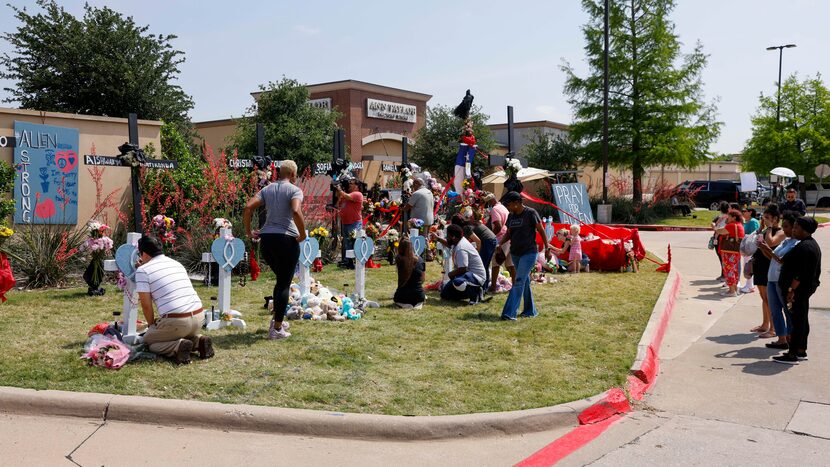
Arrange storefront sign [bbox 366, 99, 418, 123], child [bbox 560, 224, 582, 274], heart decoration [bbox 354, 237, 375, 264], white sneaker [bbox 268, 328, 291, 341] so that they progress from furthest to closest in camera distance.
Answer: storefront sign [bbox 366, 99, 418, 123]
child [bbox 560, 224, 582, 274]
heart decoration [bbox 354, 237, 375, 264]
white sneaker [bbox 268, 328, 291, 341]

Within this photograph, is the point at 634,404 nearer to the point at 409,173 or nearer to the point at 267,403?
the point at 267,403

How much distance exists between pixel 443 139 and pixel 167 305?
33.0m

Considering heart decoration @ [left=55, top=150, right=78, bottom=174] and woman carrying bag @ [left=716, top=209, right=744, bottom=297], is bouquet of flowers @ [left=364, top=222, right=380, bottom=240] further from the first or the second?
woman carrying bag @ [left=716, top=209, right=744, bottom=297]

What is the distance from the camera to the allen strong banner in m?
11.7

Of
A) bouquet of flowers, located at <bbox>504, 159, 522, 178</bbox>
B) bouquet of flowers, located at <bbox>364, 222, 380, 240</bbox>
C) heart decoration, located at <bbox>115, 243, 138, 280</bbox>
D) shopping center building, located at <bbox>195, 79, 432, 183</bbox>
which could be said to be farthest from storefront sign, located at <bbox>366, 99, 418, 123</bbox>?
heart decoration, located at <bbox>115, 243, 138, 280</bbox>

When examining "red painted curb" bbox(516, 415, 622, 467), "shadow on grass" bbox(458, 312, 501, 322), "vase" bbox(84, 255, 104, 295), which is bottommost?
"red painted curb" bbox(516, 415, 622, 467)

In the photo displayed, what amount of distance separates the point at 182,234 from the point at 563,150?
28341 millimetres

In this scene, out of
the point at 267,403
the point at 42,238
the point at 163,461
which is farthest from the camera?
the point at 42,238

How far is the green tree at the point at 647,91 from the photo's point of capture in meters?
32.1

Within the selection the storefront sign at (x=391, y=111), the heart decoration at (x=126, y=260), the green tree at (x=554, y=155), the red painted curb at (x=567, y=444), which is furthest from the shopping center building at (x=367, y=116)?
the red painted curb at (x=567, y=444)

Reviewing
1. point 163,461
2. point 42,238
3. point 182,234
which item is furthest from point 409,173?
point 163,461

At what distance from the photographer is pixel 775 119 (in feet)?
140

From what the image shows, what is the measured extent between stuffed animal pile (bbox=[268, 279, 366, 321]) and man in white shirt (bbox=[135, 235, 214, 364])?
2099 millimetres

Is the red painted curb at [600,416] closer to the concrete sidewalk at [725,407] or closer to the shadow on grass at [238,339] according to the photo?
the concrete sidewalk at [725,407]
